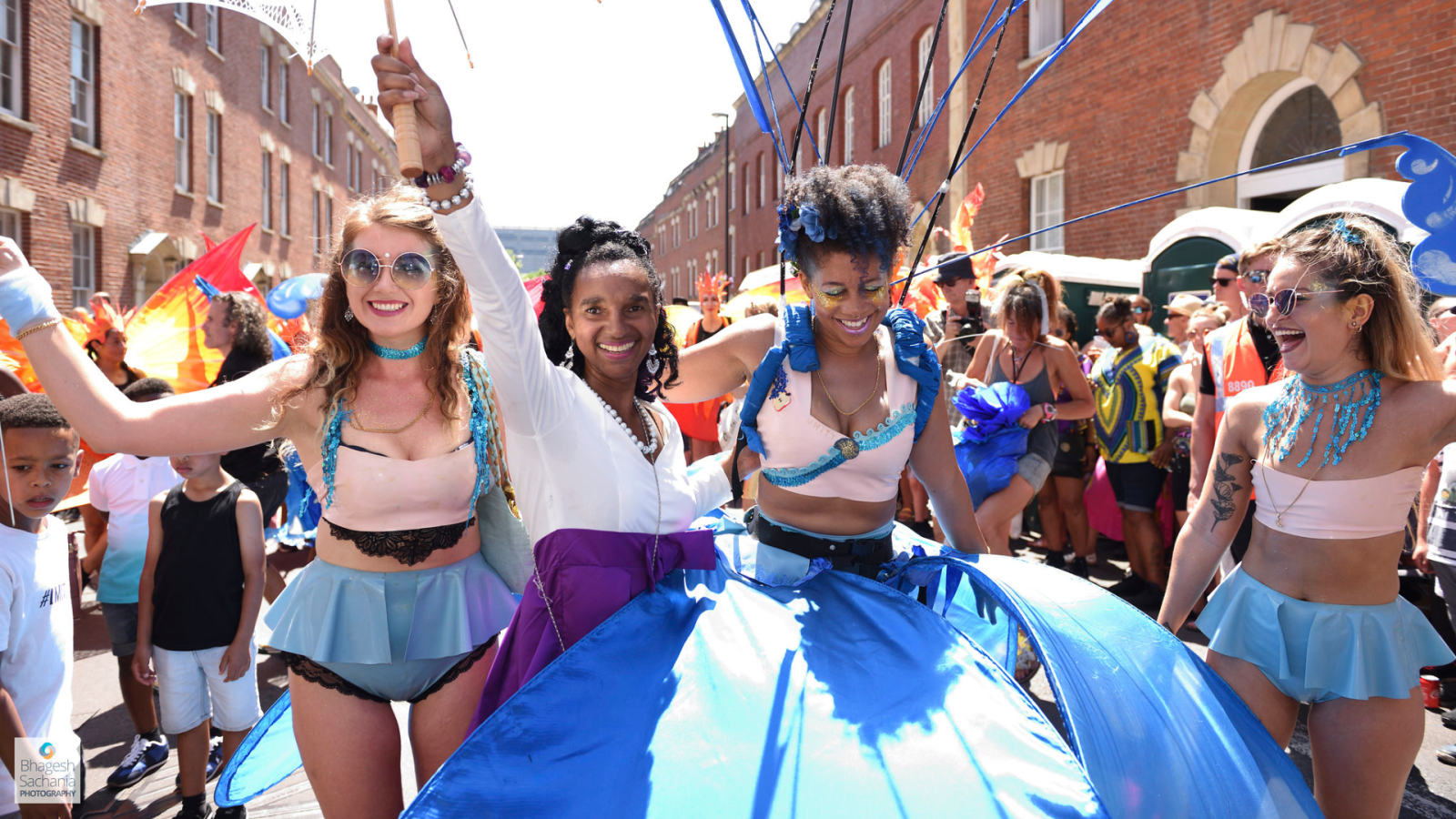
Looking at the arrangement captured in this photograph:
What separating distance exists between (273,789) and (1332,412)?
3849mm

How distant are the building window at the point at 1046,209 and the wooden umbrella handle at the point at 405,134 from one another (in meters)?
11.5

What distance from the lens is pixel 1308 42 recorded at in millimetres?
8430

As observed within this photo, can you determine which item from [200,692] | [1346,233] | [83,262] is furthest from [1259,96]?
[83,262]

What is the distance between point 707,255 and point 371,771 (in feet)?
126

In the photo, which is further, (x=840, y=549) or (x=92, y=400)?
(x=840, y=549)

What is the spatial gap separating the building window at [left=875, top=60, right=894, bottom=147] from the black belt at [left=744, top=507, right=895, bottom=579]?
17.3 m

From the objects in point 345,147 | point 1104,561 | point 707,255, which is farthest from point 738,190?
point 1104,561

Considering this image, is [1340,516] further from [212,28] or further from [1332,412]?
[212,28]

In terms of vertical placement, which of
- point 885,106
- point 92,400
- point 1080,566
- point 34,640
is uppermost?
point 885,106

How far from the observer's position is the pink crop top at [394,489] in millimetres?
1940

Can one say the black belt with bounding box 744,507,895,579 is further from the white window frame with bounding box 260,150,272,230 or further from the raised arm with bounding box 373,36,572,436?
the white window frame with bounding box 260,150,272,230

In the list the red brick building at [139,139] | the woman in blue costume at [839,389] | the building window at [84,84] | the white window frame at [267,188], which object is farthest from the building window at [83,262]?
the woman in blue costume at [839,389]

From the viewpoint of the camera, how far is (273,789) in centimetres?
331

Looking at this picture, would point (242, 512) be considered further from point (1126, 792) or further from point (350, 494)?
point (1126, 792)
